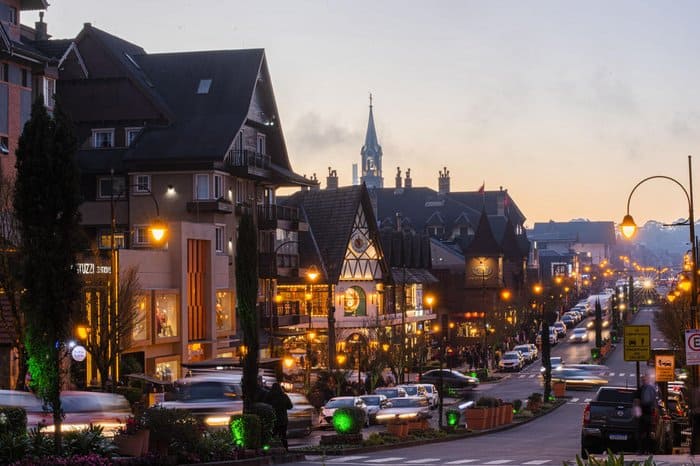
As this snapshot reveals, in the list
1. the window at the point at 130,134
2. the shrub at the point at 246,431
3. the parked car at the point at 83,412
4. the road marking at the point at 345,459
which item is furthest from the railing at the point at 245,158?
the shrub at the point at 246,431

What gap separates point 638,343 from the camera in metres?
33.1

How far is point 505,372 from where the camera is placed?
88.8 meters

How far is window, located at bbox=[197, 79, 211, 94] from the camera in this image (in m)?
70.8

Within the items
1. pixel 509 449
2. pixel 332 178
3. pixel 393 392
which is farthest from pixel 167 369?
pixel 332 178

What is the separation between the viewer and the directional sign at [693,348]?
3008cm

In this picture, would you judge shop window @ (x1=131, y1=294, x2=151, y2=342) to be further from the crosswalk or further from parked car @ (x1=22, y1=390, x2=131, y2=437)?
the crosswalk

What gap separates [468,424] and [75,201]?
2464 centimetres

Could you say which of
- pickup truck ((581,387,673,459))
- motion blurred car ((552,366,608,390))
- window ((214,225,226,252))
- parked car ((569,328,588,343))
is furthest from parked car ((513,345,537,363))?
pickup truck ((581,387,673,459))

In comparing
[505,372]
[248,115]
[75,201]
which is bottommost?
[505,372]

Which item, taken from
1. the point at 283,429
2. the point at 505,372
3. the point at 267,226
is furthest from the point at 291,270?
the point at 283,429

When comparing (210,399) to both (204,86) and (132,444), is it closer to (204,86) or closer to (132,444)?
(132,444)

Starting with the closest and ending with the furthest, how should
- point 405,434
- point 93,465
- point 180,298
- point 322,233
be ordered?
point 93,465
point 405,434
point 180,298
point 322,233

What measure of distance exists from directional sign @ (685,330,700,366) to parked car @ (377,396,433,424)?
48.9ft

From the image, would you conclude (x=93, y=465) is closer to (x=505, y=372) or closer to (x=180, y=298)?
(x=180, y=298)
